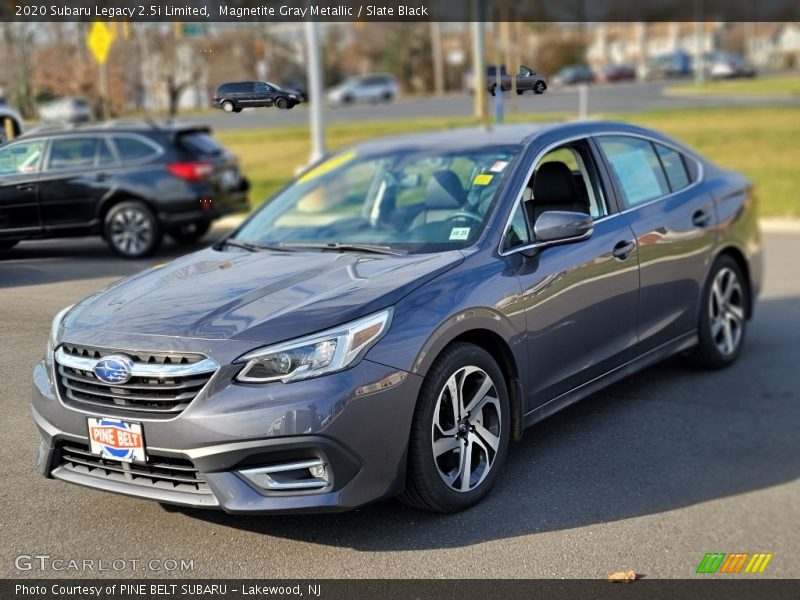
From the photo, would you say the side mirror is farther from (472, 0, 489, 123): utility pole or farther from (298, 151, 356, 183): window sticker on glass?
(298, 151, 356, 183): window sticker on glass

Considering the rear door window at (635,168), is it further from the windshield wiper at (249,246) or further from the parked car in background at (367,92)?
the parked car in background at (367,92)

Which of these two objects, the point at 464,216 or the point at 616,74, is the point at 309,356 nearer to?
the point at 464,216

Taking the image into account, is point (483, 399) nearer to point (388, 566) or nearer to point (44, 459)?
point (388, 566)

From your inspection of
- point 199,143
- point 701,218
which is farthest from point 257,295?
point 199,143

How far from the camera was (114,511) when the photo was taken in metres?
3.93

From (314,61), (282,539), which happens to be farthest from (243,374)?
(314,61)

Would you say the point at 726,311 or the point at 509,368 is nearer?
the point at 509,368

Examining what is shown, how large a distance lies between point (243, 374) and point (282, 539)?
719 millimetres

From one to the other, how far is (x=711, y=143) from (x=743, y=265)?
645 inches

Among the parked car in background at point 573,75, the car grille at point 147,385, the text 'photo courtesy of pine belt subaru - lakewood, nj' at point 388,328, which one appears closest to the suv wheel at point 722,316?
the text 'photo courtesy of pine belt subaru - lakewood, nj' at point 388,328

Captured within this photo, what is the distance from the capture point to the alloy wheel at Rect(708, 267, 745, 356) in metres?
6.40

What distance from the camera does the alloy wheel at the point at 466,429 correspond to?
404 cm

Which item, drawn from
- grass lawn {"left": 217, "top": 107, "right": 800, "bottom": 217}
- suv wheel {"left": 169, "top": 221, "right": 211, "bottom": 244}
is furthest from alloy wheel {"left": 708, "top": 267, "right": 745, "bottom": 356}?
grass lawn {"left": 217, "top": 107, "right": 800, "bottom": 217}

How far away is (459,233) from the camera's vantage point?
15.5 feet
